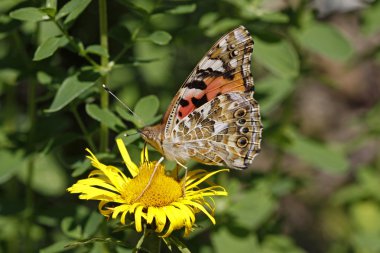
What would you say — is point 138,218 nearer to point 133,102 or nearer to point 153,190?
point 153,190

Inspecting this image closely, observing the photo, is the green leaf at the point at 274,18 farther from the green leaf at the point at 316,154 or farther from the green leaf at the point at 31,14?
the green leaf at the point at 31,14

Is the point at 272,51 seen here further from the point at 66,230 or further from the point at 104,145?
the point at 66,230

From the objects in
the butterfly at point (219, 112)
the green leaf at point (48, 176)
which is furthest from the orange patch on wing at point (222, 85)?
the green leaf at point (48, 176)

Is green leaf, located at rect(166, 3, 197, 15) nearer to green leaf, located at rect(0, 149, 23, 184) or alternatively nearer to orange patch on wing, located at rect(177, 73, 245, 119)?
orange patch on wing, located at rect(177, 73, 245, 119)

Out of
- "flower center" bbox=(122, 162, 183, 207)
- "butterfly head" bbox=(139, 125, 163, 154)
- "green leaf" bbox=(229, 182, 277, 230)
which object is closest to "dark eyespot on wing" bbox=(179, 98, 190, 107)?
"butterfly head" bbox=(139, 125, 163, 154)

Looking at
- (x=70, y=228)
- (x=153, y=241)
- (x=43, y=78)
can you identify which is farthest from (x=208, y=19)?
(x=153, y=241)
